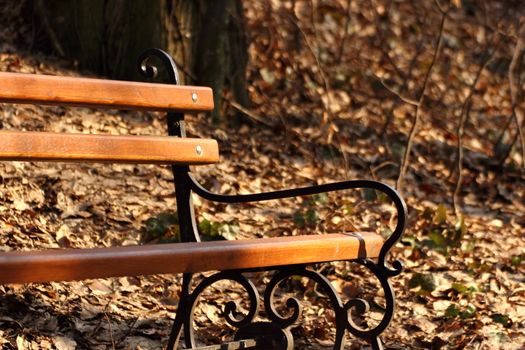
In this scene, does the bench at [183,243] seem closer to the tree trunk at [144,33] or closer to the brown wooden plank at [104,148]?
the brown wooden plank at [104,148]

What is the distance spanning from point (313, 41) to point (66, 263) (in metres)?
6.07

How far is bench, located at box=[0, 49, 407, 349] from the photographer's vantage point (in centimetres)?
296

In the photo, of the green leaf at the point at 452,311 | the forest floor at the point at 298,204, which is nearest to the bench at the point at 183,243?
the forest floor at the point at 298,204

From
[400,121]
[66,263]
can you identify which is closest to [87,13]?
[400,121]

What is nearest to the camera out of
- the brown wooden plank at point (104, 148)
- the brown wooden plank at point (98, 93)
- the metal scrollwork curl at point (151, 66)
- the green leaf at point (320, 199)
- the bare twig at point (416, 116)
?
the brown wooden plank at point (104, 148)

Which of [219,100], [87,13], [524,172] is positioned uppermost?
[87,13]

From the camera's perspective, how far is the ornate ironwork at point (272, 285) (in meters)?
3.50

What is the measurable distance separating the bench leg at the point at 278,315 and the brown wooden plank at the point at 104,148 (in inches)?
17.4

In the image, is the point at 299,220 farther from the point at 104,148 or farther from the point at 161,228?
the point at 104,148

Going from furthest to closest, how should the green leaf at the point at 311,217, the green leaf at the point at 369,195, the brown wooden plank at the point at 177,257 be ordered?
1. the green leaf at the point at 369,195
2. the green leaf at the point at 311,217
3. the brown wooden plank at the point at 177,257

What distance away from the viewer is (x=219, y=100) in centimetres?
680

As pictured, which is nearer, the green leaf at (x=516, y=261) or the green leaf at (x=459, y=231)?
the green leaf at (x=516, y=261)

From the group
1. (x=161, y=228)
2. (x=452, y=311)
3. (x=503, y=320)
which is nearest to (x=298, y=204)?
(x=161, y=228)

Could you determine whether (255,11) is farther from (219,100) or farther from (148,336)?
(148,336)
